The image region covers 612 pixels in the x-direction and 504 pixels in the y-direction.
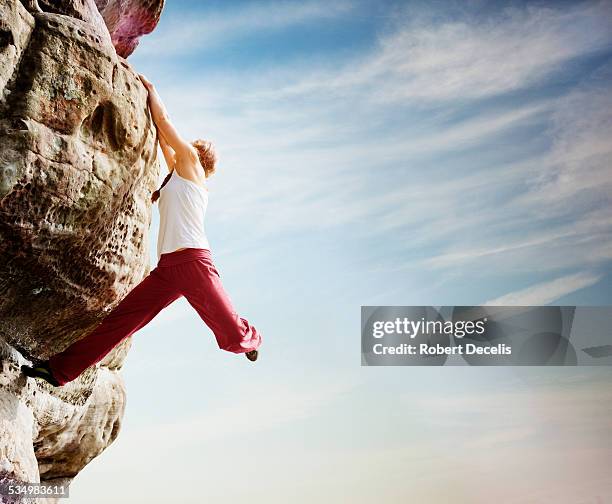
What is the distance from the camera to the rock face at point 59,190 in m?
5.30

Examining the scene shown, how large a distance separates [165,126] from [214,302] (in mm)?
1314

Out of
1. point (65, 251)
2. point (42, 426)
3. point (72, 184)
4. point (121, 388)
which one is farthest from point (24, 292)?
point (121, 388)

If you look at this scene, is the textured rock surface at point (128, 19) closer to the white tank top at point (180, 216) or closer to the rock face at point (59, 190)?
the rock face at point (59, 190)

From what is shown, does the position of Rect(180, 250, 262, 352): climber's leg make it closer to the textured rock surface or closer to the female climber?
the female climber

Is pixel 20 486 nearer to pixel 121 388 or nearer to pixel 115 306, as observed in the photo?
pixel 115 306

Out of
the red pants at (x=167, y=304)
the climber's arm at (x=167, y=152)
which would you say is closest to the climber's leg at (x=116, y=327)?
the red pants at (x=167, y=304)

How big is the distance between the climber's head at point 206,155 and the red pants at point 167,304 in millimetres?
709

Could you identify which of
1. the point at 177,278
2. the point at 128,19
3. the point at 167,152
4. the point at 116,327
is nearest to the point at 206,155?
the point at 167,152

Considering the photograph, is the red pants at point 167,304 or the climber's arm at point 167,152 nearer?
the red pants at point 167,304

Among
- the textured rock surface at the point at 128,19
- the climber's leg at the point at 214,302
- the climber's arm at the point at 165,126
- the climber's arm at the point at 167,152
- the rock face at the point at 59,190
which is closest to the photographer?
the rock face at the point at 59,190

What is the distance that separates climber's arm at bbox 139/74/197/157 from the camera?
5.94 meters

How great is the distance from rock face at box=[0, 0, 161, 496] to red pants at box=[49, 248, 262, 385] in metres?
0.44

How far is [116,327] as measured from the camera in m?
6.05

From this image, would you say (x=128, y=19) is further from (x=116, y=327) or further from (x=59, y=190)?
(x=116, y=327)
